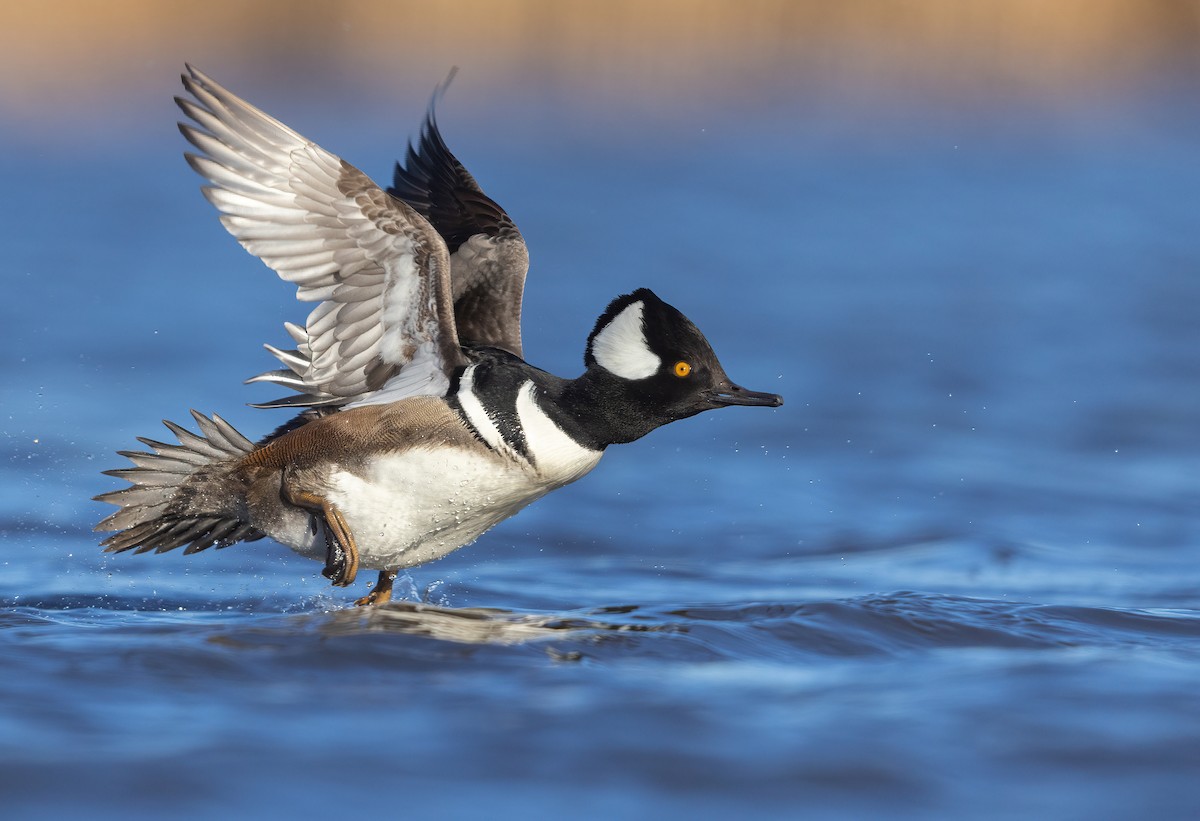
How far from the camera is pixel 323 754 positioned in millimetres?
5105

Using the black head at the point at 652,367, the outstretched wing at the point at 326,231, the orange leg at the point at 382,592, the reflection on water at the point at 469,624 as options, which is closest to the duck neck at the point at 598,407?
the black head at the point at 652,367

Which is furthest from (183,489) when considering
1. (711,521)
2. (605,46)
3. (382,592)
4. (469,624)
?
(605,46)

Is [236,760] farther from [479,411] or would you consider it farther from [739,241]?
[739,241]

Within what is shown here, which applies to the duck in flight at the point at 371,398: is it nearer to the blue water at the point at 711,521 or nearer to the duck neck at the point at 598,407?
the duck neck at the point at 598,407

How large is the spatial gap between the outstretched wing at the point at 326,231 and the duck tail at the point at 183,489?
83 centimetres

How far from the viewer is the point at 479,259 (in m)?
7.54

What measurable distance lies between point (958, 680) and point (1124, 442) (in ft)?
17.9

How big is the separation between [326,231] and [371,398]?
30.8 inches

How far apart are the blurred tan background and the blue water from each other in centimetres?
65

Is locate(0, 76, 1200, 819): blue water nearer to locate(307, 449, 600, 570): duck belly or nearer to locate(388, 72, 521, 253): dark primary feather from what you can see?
locate(307, 449, 600, 570): duck belly

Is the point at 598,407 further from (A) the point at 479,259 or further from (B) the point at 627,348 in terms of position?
(A) the point at 479,259

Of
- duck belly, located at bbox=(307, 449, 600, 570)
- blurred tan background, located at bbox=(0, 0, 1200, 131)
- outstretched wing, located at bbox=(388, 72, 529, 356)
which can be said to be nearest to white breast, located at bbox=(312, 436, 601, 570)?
duck belly, located at bbox=(307, 449, 600, 570)

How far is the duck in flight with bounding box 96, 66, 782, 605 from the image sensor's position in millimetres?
6125

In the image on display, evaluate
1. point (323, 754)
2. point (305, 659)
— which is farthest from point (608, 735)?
point (305, 659)
